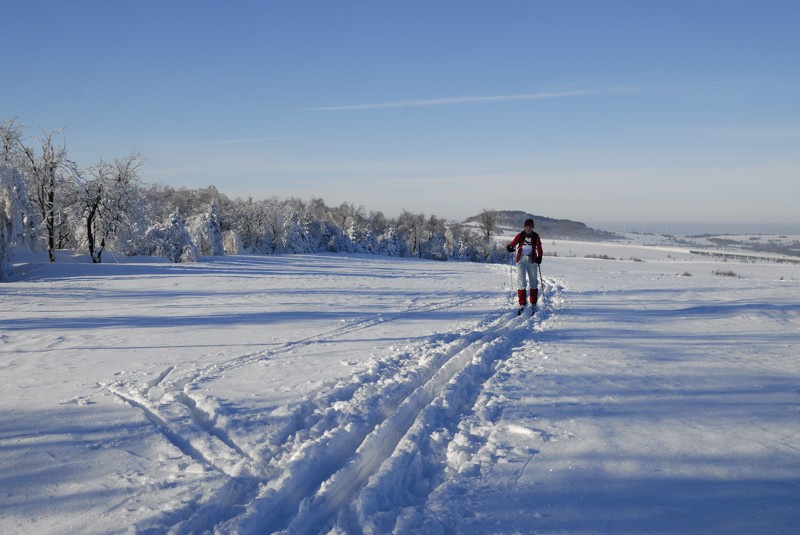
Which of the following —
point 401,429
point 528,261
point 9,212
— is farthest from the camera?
point 9,212

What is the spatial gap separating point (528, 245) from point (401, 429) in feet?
28.0

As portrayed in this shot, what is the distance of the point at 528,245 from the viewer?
12.5 meters

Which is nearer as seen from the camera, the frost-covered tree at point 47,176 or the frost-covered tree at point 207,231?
the frost-covered tree at point 47,176

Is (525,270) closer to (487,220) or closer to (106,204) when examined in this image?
(106,204)

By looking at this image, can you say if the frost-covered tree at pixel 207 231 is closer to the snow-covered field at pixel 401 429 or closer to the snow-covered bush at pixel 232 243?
the snow-covered bush at pixel 232 243

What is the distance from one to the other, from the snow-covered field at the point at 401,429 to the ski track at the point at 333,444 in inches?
0.8

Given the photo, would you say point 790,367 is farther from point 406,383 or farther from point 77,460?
point 77,460

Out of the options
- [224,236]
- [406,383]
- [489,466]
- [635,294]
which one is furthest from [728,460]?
[224,236]

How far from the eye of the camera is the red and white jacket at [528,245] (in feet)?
Result: 41.0

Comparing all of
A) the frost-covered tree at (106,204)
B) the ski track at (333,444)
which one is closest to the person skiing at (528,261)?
the ski track at (333,444)

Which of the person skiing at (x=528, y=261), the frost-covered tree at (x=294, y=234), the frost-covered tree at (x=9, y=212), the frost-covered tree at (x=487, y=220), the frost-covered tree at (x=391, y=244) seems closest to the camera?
the person skiing at (x=528, y=261)

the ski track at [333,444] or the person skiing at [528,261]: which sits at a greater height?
the person skiing at [528,261]

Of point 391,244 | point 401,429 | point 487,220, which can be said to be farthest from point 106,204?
point 487,220

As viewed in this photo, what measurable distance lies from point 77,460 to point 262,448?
4.56 ft
